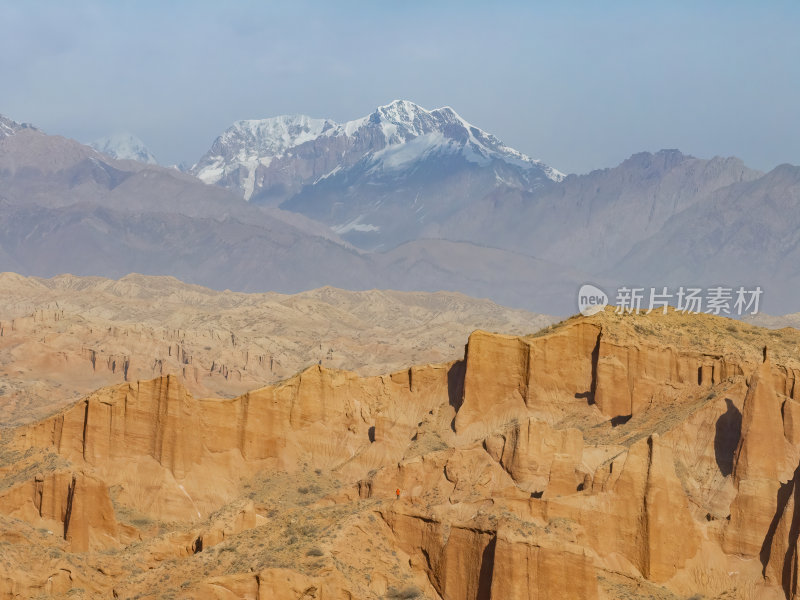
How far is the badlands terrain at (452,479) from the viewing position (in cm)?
6556

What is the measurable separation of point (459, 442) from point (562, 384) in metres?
7.14

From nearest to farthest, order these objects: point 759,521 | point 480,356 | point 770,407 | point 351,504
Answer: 1. point 351,504
2. point 759,521
3. point 770,407
4. point 480,356

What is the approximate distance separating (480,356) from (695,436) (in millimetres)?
22059

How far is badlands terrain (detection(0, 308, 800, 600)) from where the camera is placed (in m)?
65.6

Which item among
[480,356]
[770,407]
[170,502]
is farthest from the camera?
[480,356]

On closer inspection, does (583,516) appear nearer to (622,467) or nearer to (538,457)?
(622,467)

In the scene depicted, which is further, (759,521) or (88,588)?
(759,521)

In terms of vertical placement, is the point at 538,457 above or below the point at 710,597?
above

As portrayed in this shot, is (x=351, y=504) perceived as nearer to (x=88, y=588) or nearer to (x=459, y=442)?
A: (x=88, y=588)

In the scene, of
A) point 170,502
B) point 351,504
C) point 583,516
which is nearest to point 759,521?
point 583,516

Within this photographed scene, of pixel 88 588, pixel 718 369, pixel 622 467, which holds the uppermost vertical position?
pixel 718 369

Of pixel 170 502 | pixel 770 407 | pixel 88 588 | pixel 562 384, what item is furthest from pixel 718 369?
pixel 88 588

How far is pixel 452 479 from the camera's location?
287 feet

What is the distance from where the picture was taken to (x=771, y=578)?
75312mm
